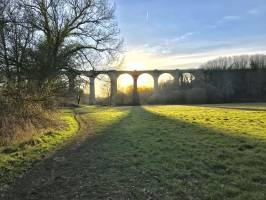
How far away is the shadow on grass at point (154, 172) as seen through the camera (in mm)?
6438

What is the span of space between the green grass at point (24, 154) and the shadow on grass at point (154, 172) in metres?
0.36

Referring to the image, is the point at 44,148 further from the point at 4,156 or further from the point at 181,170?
the point at 181,170

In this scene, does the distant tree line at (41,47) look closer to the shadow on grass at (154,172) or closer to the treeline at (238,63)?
the shadow on grass at (154,172)

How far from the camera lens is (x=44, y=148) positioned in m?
11.5

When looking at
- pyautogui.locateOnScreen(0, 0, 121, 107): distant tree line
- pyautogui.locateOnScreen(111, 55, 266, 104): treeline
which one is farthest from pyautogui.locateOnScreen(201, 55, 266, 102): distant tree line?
pyautogui.locateOnScreen(0, 0, 121, 107): distant tree line

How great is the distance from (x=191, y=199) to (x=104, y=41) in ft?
68.5

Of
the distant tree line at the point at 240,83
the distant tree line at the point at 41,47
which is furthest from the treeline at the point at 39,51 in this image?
the distant tree line at the point at 240,83

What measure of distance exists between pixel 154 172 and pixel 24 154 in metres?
4.41

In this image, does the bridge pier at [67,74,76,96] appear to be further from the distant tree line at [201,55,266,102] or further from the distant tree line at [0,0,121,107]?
the distant tree line at [201,55,266,102]

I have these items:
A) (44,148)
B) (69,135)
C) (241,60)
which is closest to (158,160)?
(44,148)

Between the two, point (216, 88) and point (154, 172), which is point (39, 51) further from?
point (216, 88)

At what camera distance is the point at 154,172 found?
25.7ft

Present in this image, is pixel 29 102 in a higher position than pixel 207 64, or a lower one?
lower

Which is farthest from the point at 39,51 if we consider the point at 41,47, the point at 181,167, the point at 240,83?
the point at 240,83
